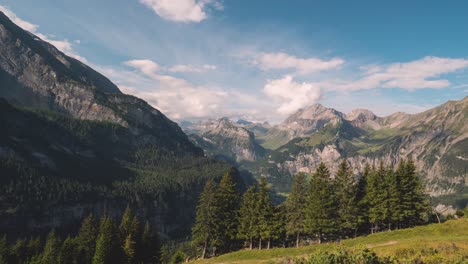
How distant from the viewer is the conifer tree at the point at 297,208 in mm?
66250

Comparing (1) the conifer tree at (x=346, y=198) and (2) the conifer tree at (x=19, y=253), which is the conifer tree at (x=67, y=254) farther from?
(1) the conifer tree at (x=346, y=198)

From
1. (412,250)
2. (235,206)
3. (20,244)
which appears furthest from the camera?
(20,244)

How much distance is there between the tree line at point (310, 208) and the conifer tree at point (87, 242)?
32.8 metres

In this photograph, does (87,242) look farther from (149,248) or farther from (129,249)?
(129,249)

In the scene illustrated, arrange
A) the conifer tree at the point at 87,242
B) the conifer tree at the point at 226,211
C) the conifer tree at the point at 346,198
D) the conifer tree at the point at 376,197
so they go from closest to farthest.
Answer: the conifer tree at the point at 226,211, the conifer tree at the point at 346,198, the conifer tree at the point at 376,197, the conifer tree at the point at 87,242

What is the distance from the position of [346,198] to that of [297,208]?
35.3ft

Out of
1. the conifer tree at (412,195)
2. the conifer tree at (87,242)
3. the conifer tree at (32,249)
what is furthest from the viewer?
the conifer tree at (32,249)

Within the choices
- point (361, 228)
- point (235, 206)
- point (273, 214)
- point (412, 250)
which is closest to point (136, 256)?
point (235, 206)

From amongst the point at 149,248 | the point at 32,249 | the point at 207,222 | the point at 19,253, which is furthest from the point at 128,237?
the point at 19,253

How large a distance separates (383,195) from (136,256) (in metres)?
60.5

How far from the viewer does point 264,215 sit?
65.6 m

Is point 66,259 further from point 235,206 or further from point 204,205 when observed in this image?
point 235,206

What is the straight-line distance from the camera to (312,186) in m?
68.8

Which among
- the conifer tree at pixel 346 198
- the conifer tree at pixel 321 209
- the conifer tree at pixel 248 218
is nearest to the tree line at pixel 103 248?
the conifer tree at pixel 248 218
